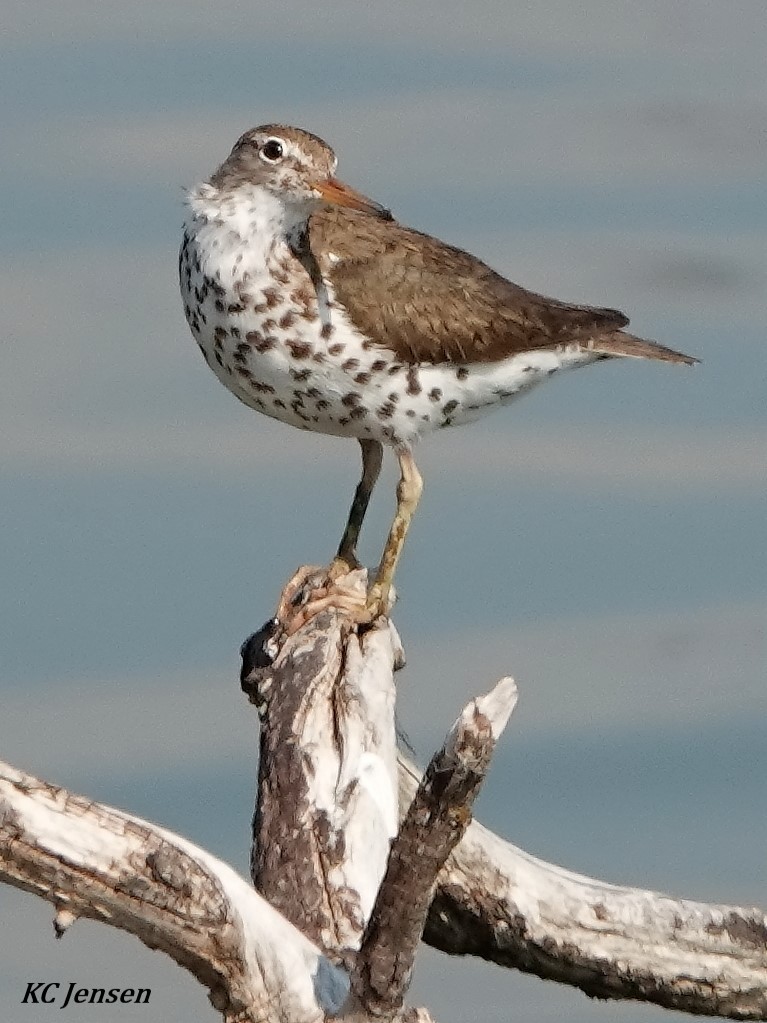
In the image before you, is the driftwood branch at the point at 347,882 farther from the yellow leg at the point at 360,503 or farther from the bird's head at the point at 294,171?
the bird's head at the point at 294,171

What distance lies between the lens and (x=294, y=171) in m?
10.9

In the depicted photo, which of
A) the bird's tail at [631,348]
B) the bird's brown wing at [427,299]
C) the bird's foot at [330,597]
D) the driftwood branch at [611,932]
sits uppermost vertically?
the bird's tail at [631,348]

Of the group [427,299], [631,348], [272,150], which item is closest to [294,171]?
[272,150]

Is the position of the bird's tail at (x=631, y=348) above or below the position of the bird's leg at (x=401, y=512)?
above

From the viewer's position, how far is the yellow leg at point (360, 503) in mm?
11633

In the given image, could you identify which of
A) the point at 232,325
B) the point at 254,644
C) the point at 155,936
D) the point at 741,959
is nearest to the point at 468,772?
the point at 155,936

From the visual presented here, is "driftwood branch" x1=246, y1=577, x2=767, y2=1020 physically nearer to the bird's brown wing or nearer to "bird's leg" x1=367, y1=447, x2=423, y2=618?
"bird's leg" x1=367, y1=447, x2=423, y2=618

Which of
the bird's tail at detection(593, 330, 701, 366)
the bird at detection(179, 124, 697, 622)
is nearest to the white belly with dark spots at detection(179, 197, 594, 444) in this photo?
the bird at detection(179, 124, 697, 622)

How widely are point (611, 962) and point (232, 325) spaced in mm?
3816

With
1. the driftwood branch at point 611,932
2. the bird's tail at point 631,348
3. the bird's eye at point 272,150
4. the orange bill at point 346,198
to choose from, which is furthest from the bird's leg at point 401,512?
the driftwood branch at point 611,932

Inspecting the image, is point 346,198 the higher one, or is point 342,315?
point 346,198

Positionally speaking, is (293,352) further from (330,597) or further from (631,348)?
(631,348)

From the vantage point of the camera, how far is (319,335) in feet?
34.6

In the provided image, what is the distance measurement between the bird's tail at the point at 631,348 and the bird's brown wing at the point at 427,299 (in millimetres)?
111
